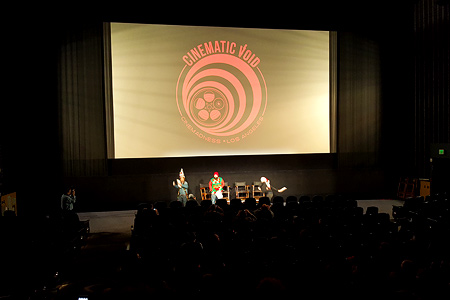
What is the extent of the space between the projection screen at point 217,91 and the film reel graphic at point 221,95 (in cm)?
4

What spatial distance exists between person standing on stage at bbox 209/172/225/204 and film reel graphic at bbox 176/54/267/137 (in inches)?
77.6

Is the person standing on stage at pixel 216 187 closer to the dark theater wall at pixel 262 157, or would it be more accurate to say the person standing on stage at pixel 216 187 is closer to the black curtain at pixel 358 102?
the dark theater wall at pixel 262 157

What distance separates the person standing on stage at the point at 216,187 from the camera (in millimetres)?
13516

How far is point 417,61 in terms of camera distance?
1547cm

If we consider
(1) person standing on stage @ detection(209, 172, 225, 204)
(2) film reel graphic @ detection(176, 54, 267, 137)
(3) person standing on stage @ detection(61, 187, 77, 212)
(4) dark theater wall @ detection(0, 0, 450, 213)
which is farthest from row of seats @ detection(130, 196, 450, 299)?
(2) film reel graphic @ detection(176, 54, 267, 137)

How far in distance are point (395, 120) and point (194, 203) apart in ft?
34.1

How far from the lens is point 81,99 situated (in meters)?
14.0

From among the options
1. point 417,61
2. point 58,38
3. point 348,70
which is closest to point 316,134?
point 348,70

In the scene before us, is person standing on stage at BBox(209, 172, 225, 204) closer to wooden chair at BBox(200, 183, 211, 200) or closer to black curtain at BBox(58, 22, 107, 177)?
wooden chair at BBox(200, 183, 211, 200)

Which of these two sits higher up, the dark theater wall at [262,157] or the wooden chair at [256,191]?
the dark theater wall at [262,157]

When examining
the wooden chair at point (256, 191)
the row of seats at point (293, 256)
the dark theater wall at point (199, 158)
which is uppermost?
the dark theater wall at point (199, 158)

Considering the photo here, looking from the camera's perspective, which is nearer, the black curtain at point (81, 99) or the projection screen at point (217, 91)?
the black curtain at point (81, 99)

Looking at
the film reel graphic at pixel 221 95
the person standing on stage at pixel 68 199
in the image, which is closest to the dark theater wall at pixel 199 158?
the film reel graphic at pixel 221 95

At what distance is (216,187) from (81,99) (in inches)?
237
